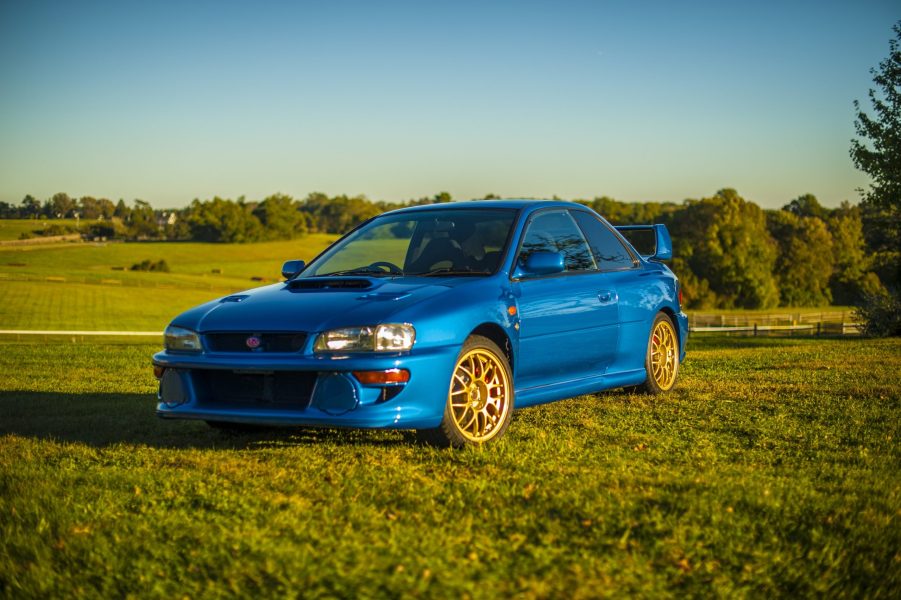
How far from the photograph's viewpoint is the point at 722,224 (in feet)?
289

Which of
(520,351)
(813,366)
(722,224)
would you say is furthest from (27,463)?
(722,224)

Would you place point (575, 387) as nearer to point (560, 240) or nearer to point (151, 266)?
point (560, 240)

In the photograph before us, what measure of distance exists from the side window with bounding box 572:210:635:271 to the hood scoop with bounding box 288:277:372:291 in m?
2.39

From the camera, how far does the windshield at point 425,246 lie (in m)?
7.77

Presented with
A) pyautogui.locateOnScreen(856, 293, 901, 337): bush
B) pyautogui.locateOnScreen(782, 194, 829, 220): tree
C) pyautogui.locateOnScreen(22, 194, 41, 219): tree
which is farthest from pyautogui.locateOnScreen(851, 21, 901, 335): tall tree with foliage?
pyautogui.locateOnScreen(782, 194, 829, 220): tree

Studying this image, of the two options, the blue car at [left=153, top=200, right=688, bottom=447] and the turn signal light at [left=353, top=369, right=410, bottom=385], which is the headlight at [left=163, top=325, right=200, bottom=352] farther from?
the turn signal light at [left=353, top=369, right=410, bottom=385]

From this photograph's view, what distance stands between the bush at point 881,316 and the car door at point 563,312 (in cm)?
1932

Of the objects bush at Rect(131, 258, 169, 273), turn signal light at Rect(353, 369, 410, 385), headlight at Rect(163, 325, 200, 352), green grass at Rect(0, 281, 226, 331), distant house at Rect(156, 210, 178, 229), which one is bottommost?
green grass at Rect(0, 281, 226, 331)

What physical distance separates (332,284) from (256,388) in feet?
3.31

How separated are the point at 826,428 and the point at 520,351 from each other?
236cm

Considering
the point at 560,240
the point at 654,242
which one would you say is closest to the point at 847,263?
the point at 654,242

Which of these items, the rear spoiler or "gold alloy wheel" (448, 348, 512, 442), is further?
the rear spoiler

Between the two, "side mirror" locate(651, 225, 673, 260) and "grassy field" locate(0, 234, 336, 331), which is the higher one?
"side mirror" locate(651, 225, 673, 260)

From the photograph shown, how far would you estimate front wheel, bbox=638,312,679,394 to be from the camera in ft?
30.7
